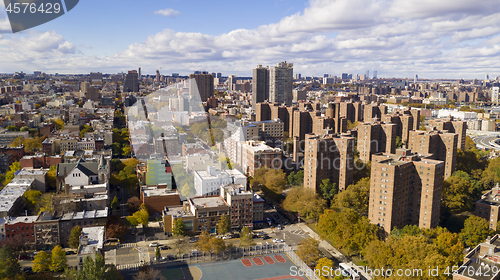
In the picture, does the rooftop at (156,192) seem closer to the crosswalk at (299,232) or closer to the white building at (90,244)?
the white building at (90,244)

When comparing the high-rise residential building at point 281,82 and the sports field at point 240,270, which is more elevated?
the high-rise residential building at point 281,82

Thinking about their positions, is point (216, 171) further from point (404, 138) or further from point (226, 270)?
point (404, 138)

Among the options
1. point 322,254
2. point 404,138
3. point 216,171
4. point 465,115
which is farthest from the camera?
point 465,115

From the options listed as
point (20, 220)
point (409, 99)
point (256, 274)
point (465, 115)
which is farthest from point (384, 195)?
point (409, 99)

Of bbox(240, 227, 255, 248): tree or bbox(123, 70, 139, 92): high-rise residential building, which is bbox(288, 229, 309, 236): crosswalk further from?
bbox(123, 70, 139, 92): high-rise residential building

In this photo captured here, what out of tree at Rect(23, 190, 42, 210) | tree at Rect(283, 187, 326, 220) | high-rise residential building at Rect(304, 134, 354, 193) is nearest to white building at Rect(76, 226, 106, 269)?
tree at Rect(23, 190, 42, 210)

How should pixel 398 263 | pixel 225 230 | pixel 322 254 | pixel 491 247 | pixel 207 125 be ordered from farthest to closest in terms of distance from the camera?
pixel 207 125, pixel 225 230, pixel 322 254, pixel 398 263, pixel 491 247

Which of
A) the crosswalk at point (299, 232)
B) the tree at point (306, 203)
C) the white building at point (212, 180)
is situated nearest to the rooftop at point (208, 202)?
the white building at point (212, 180)
